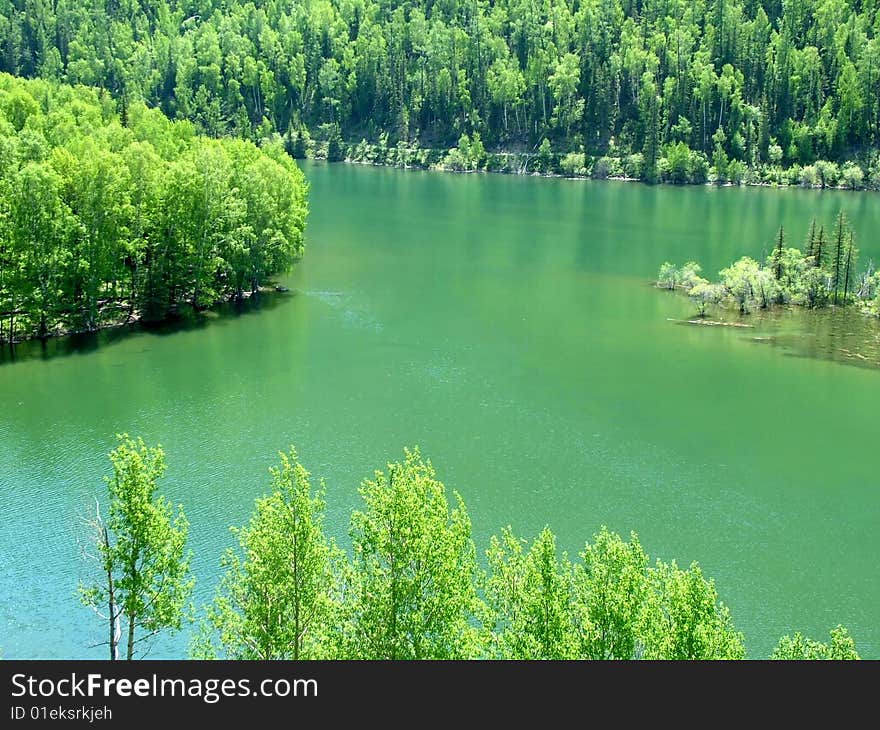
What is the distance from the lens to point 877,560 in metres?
39.3

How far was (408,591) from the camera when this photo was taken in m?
24.9

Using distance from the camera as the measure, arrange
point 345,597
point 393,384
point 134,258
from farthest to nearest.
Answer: point 134,258
point 393,384
point 345,597

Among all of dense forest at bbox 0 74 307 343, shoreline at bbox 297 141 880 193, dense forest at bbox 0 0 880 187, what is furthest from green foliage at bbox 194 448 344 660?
dense forest at bbox 0 0 880 187

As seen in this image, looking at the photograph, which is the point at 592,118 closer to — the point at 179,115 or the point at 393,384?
the point at 179,115

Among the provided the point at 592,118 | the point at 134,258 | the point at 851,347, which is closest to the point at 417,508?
the point at 134,258

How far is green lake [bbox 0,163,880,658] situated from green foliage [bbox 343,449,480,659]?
9909mm

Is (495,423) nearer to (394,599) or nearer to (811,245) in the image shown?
(394,599)

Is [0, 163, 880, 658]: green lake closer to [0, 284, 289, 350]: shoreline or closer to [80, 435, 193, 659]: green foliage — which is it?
[0, 284, 289, 350]: shoreline

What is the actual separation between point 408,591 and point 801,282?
211 feet

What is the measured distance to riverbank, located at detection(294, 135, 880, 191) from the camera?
159 m

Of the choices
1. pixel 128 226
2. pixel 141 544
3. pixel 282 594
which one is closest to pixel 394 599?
pixel 282 594

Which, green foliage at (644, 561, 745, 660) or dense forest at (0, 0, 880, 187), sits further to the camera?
dense forest at (0, 0, 880, 187)

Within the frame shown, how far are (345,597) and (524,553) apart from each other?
12114mm

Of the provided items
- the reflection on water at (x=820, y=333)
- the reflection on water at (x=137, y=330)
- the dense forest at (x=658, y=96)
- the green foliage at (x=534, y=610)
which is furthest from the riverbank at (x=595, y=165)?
the green foliage at (x=534, y=610)
